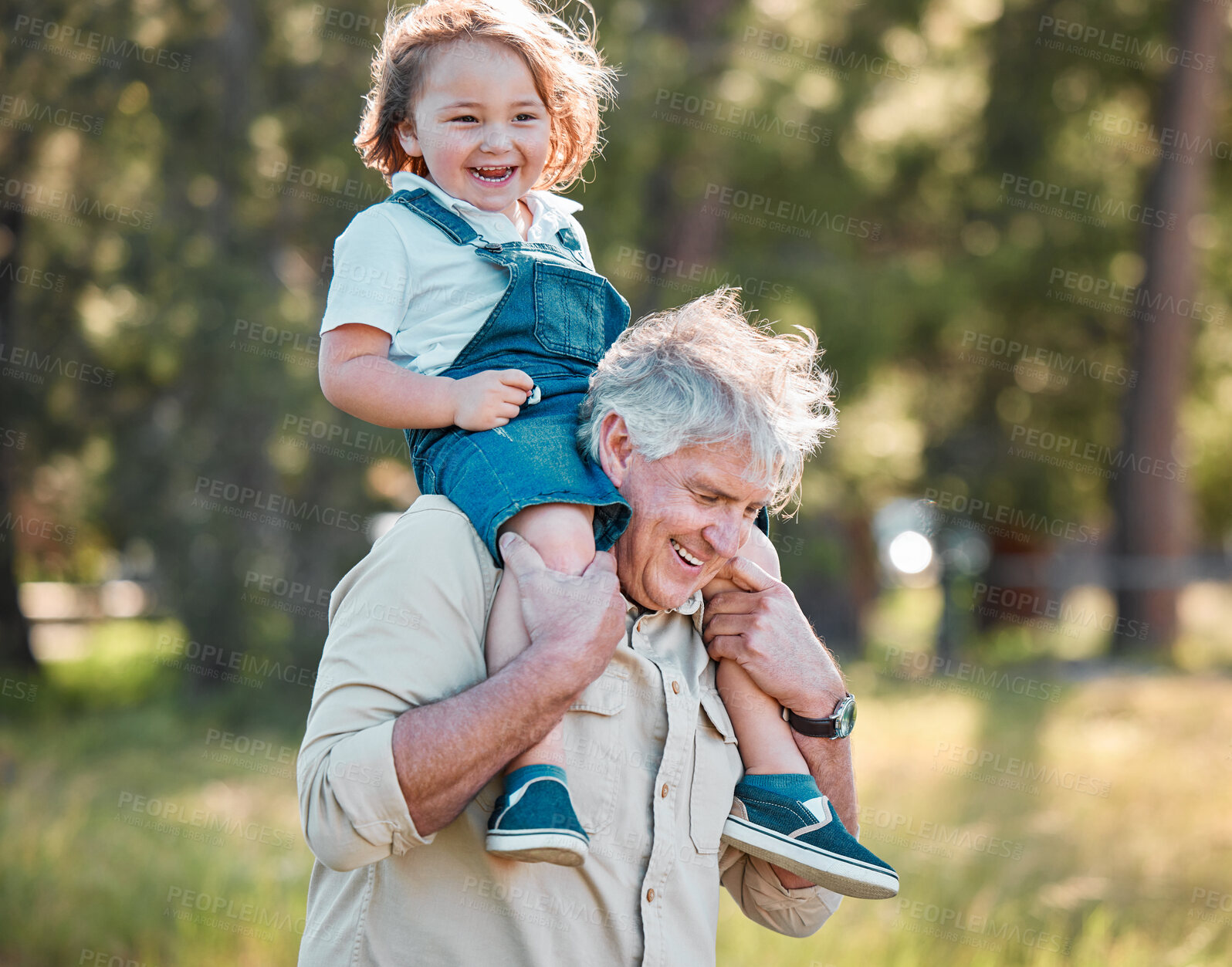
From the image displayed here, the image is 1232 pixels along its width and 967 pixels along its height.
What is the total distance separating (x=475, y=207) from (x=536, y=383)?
0.42 m

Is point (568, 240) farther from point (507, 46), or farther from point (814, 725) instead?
point (814, 725)

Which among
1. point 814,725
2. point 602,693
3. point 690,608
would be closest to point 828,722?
point 814,725

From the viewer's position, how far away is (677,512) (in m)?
2.13

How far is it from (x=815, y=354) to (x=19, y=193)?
11008 millimetres

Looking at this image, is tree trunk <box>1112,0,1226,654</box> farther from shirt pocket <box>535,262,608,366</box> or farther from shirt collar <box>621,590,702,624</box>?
shirt pocket <box>535,262,608,366</box>

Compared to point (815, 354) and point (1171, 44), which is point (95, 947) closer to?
point (815, 354)

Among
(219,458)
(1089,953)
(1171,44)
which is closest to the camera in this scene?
(1089,953)

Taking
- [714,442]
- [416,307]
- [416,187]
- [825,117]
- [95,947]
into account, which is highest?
[825,117]

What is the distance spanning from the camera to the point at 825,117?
1147cm

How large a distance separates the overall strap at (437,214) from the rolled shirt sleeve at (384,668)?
61 centimetres

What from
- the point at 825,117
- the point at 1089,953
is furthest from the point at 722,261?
the point at 1089,953

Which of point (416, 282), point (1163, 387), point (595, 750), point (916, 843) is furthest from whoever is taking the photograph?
point (1163, 387)

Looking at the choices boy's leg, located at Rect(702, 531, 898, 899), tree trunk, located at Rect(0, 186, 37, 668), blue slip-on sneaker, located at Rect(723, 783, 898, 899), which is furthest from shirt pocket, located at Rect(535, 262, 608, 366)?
tree trunk, located at Rect(0, 186, 37, 668)

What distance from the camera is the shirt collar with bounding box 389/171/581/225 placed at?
2.40 m
